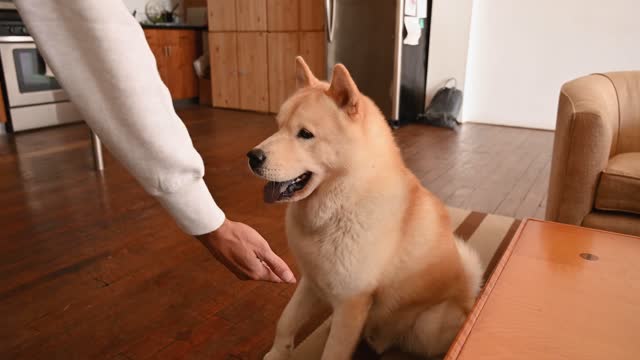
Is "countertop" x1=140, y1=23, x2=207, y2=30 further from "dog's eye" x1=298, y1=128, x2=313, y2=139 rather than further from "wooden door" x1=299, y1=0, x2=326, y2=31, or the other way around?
"dog's eye" x1=298, y1=128, x2=313, y2=139

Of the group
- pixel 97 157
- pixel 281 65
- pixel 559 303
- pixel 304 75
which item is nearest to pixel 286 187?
pixel 304 75

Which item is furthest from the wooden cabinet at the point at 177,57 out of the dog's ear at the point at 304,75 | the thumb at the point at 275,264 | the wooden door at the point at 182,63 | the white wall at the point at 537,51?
the thumb at the point at 275,264

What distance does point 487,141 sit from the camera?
12.2 feet

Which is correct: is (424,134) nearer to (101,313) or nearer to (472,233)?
(472,233)

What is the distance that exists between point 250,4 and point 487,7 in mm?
2291

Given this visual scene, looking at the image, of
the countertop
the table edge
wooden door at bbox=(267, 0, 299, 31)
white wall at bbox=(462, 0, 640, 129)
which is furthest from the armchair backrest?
the countertop

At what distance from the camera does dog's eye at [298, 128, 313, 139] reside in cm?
103

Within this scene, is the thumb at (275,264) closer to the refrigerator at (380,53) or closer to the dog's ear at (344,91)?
the dog's ear at (344,91)

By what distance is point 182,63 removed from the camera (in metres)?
5.28

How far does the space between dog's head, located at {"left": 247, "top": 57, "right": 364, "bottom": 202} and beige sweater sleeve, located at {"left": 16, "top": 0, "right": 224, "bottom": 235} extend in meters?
0.48

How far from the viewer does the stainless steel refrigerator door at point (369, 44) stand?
13.5ft

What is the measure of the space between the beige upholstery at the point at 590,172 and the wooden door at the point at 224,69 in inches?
156

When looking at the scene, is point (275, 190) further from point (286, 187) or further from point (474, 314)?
point (474, 314)

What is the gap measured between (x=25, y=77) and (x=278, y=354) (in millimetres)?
3651
